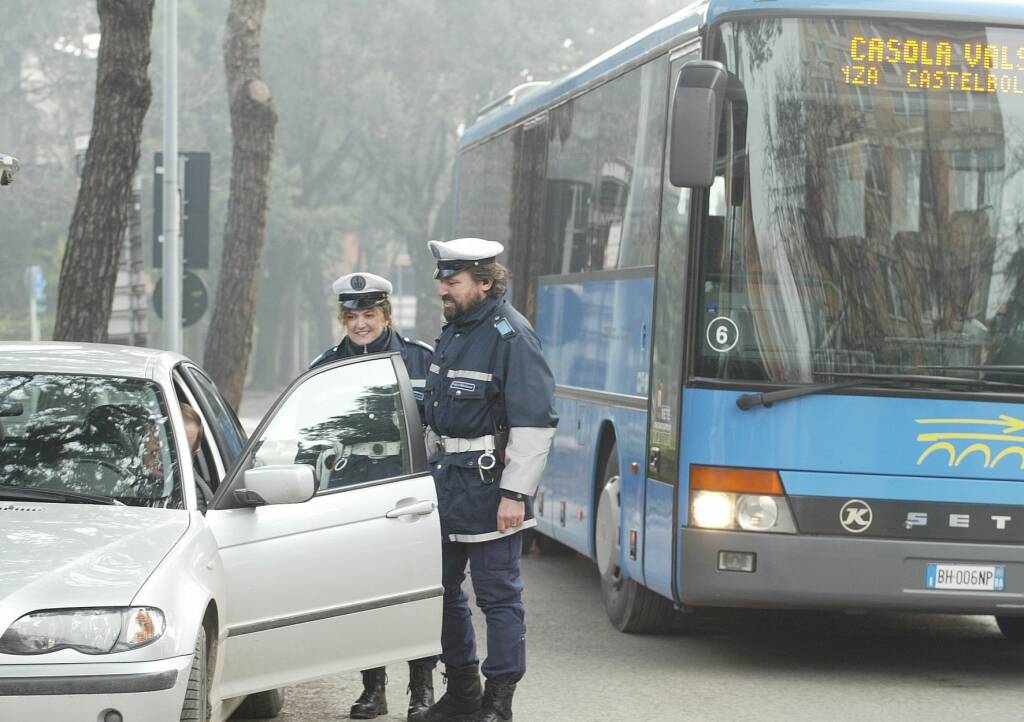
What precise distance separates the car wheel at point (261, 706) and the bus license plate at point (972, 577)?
10.0 ft

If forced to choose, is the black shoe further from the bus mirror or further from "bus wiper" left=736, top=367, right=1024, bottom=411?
the bus mirror

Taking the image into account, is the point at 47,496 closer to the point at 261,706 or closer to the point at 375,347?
the point at 261,706

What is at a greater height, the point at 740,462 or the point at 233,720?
the point at 740,462

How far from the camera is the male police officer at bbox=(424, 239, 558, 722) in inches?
279

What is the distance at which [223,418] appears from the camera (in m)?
7.43

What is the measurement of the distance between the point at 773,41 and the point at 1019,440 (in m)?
2.14

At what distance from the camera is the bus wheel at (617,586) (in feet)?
32.1

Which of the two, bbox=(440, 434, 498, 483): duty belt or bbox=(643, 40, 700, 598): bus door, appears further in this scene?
bbox=(643, 40, 700, 598): bus door

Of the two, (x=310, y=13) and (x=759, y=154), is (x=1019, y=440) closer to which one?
(x=759, y=154)

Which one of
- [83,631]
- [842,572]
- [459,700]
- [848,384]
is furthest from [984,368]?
[83,631]

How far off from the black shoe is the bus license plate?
7.45 ft

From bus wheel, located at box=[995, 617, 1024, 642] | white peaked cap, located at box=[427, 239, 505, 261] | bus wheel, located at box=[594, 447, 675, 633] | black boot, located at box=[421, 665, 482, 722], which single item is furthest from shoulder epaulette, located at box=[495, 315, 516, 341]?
bus wheel, located at box=[995, 617, 1024, 642]

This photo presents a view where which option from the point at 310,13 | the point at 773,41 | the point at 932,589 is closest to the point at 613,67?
the point at 773,41

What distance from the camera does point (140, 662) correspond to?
5031 mm
